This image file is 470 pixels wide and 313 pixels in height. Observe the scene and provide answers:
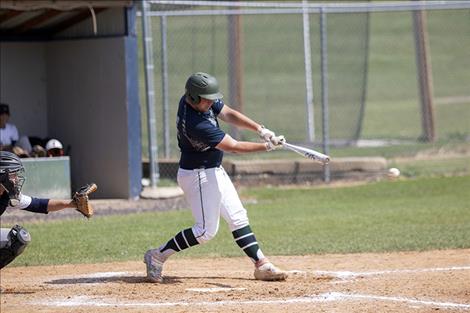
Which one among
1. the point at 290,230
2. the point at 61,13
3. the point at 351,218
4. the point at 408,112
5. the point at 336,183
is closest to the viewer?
the point at 290,230

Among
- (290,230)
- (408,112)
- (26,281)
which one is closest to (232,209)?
(26,281)

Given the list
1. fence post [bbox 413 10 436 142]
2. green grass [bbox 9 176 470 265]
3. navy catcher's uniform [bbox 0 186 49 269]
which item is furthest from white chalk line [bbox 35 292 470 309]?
fence post [bbox 413 10 436 142]

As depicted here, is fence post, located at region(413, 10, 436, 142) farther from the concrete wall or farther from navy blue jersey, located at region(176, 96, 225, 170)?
navy blue jersey, located at region(176, 96, 225, 170)

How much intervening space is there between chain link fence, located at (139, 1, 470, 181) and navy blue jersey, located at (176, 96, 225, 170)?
242 inches

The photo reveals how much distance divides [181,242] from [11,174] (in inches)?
67.5

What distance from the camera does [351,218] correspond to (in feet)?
39.5

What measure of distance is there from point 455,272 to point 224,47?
2188 cm

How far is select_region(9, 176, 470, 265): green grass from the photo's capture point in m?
10.0

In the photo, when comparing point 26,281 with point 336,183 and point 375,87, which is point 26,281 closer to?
point 336,183

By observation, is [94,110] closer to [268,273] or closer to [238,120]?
[238,120]

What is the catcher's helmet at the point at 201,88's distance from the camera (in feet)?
25.3

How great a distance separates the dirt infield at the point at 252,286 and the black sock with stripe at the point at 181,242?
287mm

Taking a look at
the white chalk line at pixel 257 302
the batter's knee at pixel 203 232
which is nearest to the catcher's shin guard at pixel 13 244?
the white chalk line at pixel 257 302

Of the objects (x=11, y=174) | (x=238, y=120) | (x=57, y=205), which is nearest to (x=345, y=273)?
(x=238, y=120)
